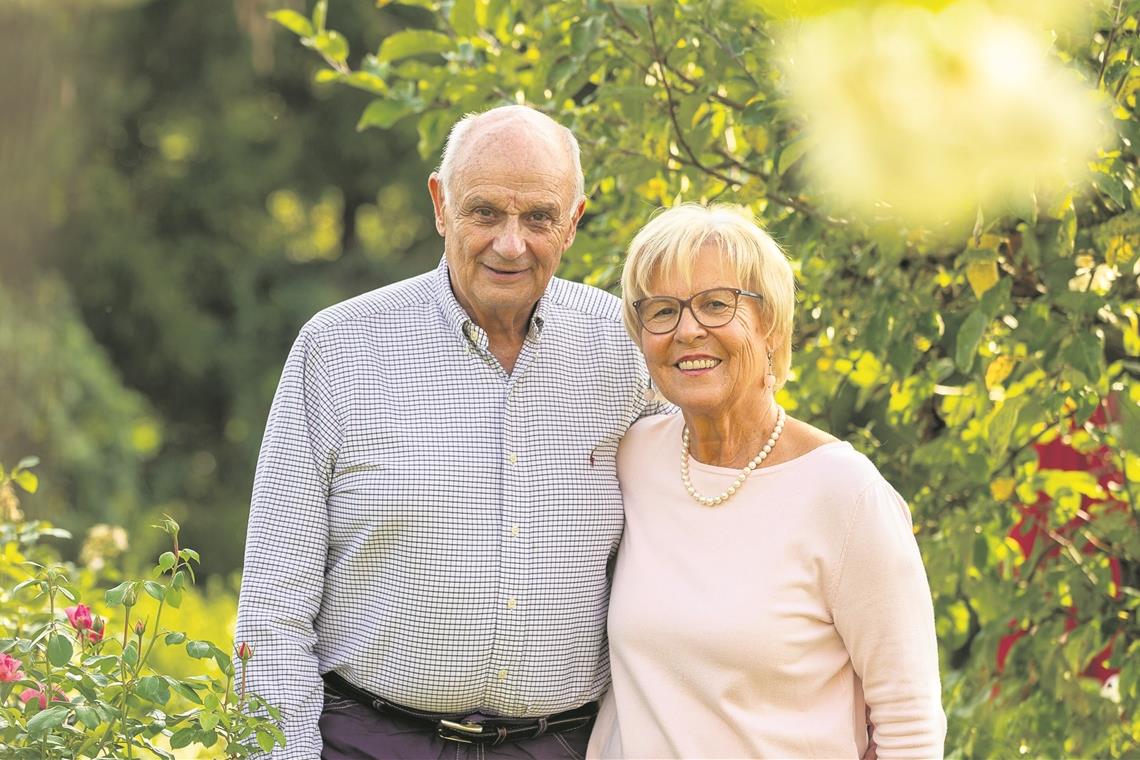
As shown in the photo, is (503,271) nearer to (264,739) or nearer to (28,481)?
(264,739)

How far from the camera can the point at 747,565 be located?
2.16 meters

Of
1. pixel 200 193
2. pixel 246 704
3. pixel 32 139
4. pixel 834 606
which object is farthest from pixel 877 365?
pixel 200 193

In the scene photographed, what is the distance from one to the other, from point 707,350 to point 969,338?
558mm

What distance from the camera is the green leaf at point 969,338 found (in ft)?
8.02

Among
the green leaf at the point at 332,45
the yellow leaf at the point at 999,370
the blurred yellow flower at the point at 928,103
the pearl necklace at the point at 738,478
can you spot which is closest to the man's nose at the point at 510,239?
the pearl necklace at the point at 738,478

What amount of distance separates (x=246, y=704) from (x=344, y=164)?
40.5 feet

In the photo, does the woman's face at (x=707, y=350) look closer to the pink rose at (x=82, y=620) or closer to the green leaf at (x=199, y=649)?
the green leaf at (x=199, y=649)

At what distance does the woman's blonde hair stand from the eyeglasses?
1.1 inches

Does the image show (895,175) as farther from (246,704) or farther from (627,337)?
(627,337)

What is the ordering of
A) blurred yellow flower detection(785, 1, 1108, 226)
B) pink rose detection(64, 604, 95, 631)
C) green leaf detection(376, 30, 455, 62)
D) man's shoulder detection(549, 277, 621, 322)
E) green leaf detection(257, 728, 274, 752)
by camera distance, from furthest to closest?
green leaf detection(376, 30, 455, 62) < man's shoulder detection(549, 277, 621, 322) < pink rose detection(64, 604, 95, 631) < green leaf detection(257, 728, 274, 752) < blurred yellow flower detection(785, 1, 1108, 226)

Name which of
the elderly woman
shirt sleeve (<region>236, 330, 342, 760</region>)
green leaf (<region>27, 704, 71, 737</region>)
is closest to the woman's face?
the elderly woman

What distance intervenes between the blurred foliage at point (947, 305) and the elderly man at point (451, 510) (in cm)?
47

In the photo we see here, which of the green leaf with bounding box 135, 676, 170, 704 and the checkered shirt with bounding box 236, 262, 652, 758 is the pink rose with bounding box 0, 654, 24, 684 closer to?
the green leaf with bounding box 135, 676, 170, 704

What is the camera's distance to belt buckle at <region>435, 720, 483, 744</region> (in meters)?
2.22
